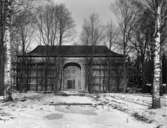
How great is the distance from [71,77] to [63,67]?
278cm

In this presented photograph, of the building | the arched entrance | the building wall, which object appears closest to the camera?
the building

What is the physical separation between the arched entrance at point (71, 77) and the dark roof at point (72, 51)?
2680 mm

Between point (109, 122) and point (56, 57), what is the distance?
2631 cm

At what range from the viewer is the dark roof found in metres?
30.3

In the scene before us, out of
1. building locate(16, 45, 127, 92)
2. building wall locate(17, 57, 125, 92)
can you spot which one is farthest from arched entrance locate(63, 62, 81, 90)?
building wall locate(17, 57, 125, 92)

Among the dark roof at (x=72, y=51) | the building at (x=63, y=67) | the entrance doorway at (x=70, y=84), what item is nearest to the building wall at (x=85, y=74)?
the building at (x=63, y=67)

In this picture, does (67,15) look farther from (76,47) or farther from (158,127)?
(158,127)

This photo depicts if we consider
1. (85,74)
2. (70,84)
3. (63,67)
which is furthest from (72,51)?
(70,84)

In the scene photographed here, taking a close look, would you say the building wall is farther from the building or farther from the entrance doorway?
the entrance doorway

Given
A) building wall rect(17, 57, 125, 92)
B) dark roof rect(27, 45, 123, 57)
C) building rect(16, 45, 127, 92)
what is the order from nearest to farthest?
dark roof rect(27, 45, 123, 57), building rect(16, 45, 127, 92), building wall rect(17, 57, 125, 92)

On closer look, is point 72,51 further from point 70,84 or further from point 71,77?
point 70,84

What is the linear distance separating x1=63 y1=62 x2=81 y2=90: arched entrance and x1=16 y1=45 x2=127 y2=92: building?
1.11 m

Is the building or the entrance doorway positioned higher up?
the building

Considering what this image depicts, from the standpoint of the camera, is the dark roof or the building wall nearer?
the dark roof
